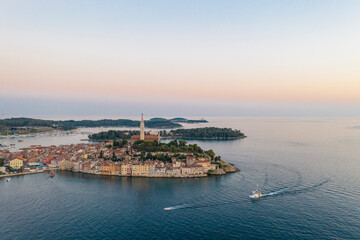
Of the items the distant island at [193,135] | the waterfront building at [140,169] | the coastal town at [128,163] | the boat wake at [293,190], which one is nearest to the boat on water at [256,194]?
the boat wake at [293,190]

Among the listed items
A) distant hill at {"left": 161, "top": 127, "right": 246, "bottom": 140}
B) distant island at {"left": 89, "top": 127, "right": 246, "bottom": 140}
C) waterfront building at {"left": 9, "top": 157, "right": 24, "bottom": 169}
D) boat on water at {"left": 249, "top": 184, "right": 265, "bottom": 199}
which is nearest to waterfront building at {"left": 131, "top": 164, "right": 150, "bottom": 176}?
boat on water at {"left": 249, "top": 184, "right": 265, "bottom": 199}

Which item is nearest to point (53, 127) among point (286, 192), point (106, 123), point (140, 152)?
point (106, 123)

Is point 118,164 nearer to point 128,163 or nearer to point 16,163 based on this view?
point 128,163

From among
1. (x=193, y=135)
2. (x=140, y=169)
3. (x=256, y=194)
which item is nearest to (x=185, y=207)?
(x=256, y=194)

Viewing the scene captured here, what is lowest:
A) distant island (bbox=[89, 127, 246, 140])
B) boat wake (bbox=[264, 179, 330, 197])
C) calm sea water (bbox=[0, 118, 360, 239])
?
calm sea water (bbox=[0, 118, 360, 239])

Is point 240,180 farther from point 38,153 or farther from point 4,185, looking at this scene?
point 38,153

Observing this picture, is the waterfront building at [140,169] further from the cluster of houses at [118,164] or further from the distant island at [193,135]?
the distant island at [193,135]

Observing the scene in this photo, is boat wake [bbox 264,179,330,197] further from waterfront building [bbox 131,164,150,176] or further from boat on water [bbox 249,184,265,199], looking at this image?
waterfront building [bbox 131,164,150,176]

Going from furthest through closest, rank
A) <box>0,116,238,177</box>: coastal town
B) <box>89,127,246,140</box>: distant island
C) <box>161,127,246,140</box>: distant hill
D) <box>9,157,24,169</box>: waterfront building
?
<box>161,127,246,140</box>: distant hill < <box>89,127,246,140</box>: distant island < <box>9,157,24,169</box>: waterfront building < <box>0,116,238,177</box>: coastal town

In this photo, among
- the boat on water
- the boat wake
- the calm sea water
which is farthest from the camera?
the boat wake
